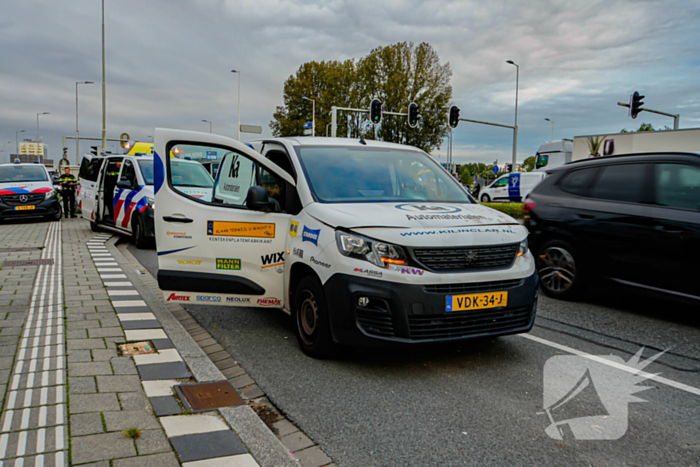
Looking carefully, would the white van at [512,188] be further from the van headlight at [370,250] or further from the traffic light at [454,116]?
the van headlight at [370,250]

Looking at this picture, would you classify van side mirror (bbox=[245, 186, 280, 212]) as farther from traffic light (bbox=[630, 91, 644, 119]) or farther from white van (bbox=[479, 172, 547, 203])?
white van (bbox=[479, 172, 547, 203])

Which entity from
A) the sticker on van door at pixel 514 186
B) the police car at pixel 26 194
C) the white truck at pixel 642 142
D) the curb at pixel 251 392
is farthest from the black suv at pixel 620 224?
the sticker on van door at pixel 514 186

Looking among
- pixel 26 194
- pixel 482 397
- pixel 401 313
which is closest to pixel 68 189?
pixel 26 194

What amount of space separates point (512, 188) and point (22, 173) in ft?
78.1

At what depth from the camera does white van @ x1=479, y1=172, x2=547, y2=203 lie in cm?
2953

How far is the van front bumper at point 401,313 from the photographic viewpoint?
3.85 meters

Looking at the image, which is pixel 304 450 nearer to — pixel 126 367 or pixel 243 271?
pixel 126 367

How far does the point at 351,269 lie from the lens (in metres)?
3.93

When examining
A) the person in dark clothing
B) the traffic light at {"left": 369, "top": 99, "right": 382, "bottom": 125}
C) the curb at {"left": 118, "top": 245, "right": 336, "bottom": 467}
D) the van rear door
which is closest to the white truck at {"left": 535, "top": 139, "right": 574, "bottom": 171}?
the traffic light at {"left": 369, "top": 99, "right": 382, "bottom": 125}

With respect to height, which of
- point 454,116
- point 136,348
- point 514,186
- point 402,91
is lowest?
point 136,348

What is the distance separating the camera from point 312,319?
4.41m

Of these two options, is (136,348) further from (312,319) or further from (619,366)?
(619,366)

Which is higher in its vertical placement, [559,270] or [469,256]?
[469,256]

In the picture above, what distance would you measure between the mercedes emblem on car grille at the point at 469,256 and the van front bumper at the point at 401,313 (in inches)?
7.2
